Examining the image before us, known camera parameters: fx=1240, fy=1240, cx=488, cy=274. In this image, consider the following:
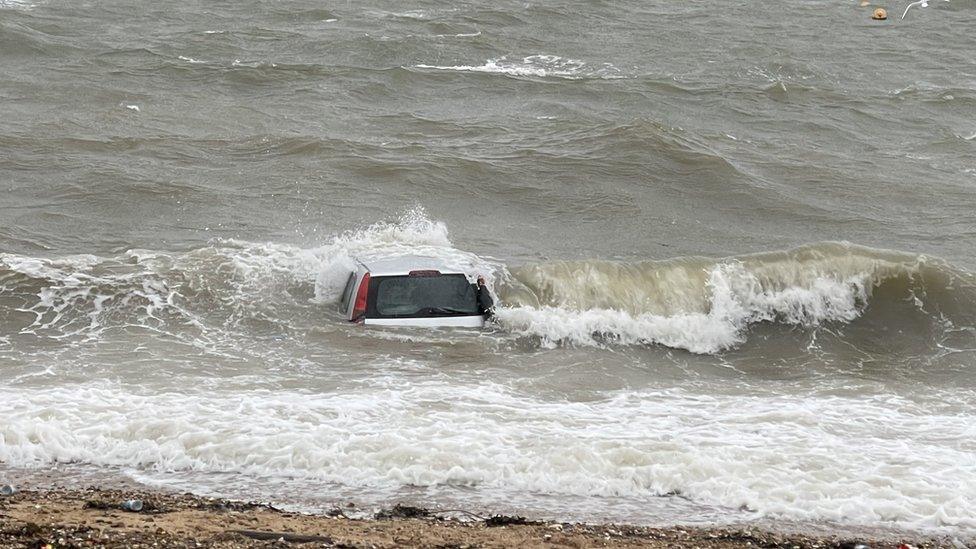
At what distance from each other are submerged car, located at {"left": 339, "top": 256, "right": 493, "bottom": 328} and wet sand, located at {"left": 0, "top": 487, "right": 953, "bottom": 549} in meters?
4.94

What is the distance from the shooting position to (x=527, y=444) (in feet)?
40.8

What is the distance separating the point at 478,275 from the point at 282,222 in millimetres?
5608

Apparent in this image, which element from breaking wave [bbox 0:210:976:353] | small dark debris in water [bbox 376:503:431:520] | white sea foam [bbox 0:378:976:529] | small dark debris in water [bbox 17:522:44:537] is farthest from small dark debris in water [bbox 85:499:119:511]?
breaking wave [bbox 0:210:976:353]

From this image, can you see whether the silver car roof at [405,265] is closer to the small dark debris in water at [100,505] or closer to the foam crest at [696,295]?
the foam crest at [696,295]

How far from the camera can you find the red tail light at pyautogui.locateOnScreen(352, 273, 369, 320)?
15500 millimetres

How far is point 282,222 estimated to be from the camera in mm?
20500

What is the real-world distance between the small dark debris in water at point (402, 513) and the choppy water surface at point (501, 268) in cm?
49

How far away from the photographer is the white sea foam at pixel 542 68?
33.1 m

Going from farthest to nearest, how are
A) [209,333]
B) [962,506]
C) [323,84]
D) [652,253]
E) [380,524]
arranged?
[323,84] → [652,253] → [209,333] → [962,506] → [380,524]

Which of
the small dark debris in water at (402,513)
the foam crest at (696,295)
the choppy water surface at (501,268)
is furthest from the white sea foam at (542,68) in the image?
the small dark debris in water at (402,513)

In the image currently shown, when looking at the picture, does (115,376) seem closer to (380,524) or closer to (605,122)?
(380,524)

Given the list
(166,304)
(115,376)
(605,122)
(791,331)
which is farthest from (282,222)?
(605,122)

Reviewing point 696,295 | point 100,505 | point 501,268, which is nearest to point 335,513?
point 100,505

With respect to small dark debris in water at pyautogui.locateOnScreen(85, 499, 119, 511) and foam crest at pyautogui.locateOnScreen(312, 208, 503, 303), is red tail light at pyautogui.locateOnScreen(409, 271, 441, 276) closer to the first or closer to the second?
foam crest at pyautogui.locateOnScreen(312, 208, 503, 303)
